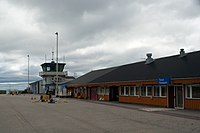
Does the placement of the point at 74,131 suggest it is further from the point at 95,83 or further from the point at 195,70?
the point at 95,83

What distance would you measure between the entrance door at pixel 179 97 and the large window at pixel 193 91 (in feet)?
2.56

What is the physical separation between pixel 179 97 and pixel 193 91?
2004mm

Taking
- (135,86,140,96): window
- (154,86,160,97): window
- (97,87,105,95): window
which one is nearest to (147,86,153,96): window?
(154,86,160,97): window

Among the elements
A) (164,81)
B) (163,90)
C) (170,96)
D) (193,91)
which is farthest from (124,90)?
(193,91)

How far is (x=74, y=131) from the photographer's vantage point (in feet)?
42.6

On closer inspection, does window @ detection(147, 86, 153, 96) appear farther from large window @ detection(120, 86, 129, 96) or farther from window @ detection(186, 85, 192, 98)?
window @ detection(186, 85, 192, 98)

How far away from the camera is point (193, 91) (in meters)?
24.4

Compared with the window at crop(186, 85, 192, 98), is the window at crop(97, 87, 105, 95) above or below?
below

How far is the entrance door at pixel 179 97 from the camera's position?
1012 inches

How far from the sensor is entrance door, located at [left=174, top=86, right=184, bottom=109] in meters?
25.7

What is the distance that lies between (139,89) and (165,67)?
405cm

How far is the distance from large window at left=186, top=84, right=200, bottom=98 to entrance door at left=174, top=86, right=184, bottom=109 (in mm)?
781

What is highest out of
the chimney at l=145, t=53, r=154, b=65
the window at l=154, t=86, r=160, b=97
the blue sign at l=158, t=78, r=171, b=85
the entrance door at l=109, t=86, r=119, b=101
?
the chimney at l=145, t=53, r=154, b=65

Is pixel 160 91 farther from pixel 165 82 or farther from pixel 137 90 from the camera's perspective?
pixel 137 90
